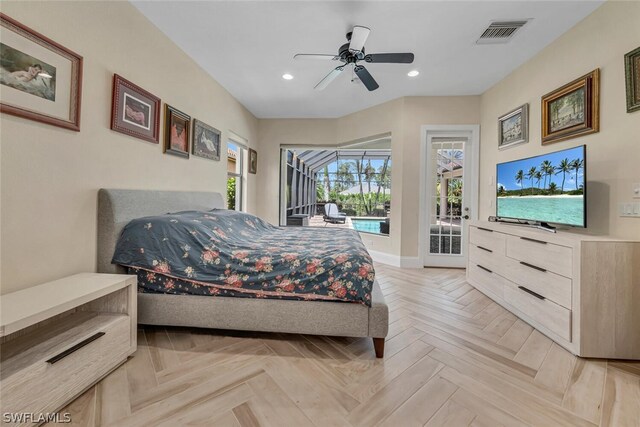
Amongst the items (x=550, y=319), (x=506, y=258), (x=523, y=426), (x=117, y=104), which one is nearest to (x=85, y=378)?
(x=117, y=104)

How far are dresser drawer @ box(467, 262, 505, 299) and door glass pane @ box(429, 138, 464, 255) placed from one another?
0.91 m

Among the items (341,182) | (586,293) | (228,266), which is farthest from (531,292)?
(341,182)

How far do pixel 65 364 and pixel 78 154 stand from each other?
1312mm

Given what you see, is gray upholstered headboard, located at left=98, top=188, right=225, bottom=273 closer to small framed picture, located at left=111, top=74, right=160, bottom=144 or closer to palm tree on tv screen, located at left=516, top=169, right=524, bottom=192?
small framed picture, located at left=111, top=74, right=160, bottom=144

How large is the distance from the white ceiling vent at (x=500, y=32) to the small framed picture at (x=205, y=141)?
321 cm

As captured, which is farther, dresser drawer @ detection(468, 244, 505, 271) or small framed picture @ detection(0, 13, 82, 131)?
dresser drawer @ detection(468, 244, 505, 271)

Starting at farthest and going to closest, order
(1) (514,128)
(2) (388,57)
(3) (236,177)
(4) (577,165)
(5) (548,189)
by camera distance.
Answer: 1. (3) (236,177)
2. (1) (514,128)
3. (2) (388,57)
4. (5) (548,189)
5. (4) (577,165)

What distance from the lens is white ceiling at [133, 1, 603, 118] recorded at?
7.23ft

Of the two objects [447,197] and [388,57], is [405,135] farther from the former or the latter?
[388,57]

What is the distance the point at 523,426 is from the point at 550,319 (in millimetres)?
1179

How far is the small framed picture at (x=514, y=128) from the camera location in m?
3.09

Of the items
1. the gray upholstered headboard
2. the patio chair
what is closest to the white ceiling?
the gray upholstered headboard

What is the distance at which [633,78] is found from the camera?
1.92 m

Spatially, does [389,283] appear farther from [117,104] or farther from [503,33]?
[117,104]
